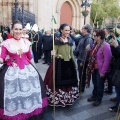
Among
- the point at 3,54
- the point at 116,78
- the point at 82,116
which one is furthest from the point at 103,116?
the point at 3,54

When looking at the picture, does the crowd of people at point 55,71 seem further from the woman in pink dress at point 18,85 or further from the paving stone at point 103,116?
the paving stone at point 103,116

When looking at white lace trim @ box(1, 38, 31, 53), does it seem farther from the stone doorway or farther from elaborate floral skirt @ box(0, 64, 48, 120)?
the stone doorway

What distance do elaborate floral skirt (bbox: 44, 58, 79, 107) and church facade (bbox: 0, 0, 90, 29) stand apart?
974 cm

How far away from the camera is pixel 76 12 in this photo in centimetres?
1956

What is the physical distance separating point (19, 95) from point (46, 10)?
1385cm

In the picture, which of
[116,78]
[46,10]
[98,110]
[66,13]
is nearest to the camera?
[116,78]

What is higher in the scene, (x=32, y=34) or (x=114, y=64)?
(x=32, y=34)

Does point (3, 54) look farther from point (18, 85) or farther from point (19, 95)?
point (19, 95)

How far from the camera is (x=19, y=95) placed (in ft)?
9.78

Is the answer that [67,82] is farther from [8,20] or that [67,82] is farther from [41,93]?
[8,20]

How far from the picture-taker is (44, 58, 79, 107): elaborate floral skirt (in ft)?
12.7

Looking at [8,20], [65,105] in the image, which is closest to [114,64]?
[65,105]

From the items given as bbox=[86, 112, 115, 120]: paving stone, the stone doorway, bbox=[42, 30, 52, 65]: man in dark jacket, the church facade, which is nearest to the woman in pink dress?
bbox=[86, 112, 115, 120]: paving stone

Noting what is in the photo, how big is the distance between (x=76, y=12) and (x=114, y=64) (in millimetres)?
16457
